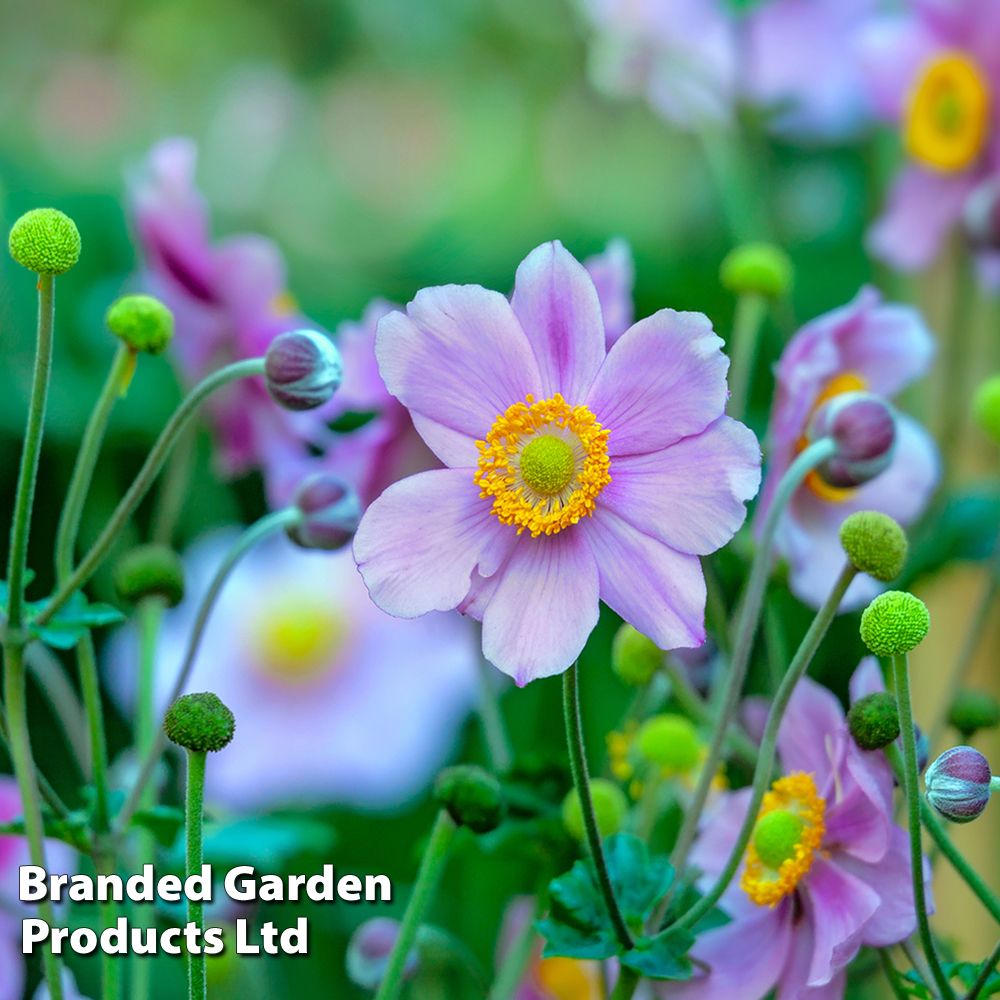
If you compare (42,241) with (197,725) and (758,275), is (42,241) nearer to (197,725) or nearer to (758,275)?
(197,725)

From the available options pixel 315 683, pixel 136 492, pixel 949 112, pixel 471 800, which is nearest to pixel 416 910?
pixel 471 800

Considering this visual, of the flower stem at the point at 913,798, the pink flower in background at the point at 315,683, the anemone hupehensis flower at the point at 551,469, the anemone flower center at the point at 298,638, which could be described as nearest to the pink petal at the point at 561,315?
the anemone hupehensis flower at the point at 551,469

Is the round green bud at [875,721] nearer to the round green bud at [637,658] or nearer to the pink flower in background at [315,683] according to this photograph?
the round green bud at [637,658]

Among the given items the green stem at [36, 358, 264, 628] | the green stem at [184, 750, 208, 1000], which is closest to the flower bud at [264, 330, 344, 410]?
the green stem at [36, 358, 264, 628]

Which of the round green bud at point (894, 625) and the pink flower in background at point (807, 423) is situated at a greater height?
the pink flower in background at point (807, 423)

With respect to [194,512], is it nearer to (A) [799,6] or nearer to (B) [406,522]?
(A) [799,6]

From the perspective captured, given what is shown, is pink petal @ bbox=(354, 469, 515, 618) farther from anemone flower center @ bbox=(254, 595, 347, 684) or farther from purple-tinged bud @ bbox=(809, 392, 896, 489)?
anemone flower center @ bbox=(254, 595, 347, 684)

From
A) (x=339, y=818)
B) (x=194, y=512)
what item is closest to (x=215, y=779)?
(x=339, y=818)
